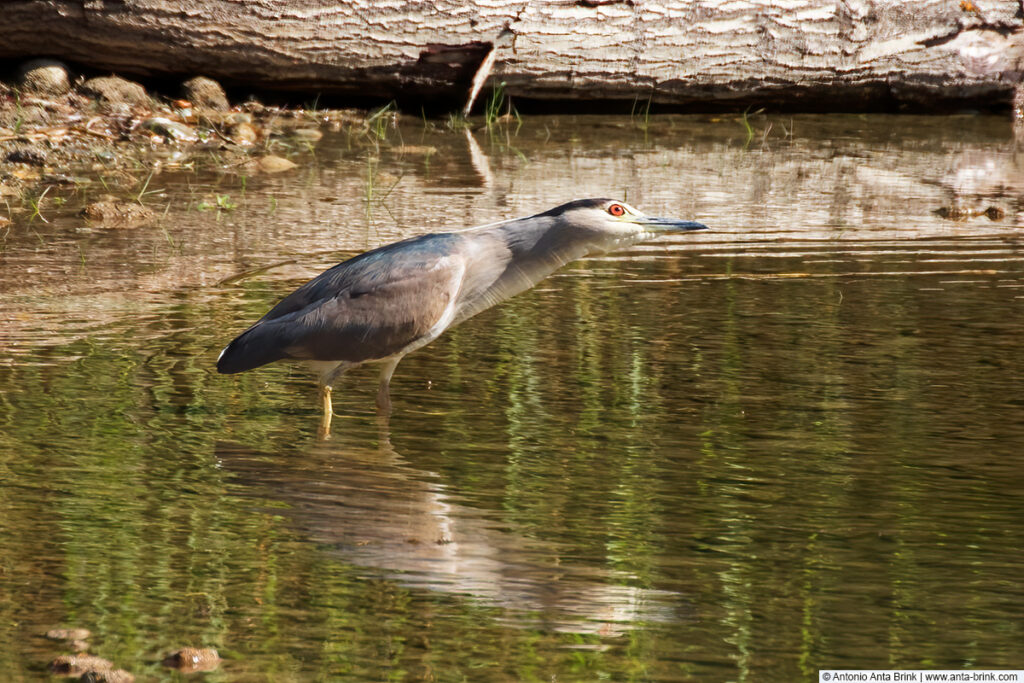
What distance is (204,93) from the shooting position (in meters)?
11.2

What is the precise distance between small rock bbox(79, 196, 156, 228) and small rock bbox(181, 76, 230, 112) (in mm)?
3015

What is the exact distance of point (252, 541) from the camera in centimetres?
409

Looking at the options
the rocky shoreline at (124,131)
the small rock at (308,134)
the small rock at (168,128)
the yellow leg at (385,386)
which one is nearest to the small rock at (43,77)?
the rocky shoreline at (124,131)

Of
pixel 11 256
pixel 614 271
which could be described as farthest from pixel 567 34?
pixel 11 256

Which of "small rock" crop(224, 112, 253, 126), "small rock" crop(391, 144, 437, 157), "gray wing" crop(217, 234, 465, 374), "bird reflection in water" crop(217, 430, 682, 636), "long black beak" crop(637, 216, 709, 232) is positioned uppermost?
"small rock" crop(224, 112, 253, 126)

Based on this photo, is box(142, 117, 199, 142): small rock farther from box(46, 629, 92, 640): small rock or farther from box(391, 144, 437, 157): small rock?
box(46, 629, 92, 640): small rock

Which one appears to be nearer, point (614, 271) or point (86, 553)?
point (86, 553)

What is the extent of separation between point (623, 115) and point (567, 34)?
1.32 metres

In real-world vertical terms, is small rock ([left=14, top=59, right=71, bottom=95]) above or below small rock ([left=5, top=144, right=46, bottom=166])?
above

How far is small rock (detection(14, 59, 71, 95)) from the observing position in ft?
35.2

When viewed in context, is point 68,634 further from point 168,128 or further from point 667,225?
point 168,128

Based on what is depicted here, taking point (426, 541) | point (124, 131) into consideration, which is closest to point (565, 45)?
point (124, 131)

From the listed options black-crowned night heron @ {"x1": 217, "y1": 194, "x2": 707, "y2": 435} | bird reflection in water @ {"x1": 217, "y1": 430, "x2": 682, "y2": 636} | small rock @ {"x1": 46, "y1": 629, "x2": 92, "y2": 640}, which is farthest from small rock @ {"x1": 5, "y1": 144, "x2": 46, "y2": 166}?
small rock @ {"x1": 46, "y1": 629, "x2": 92, "y2": 640}

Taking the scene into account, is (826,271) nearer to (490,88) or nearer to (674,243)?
(674,243)
